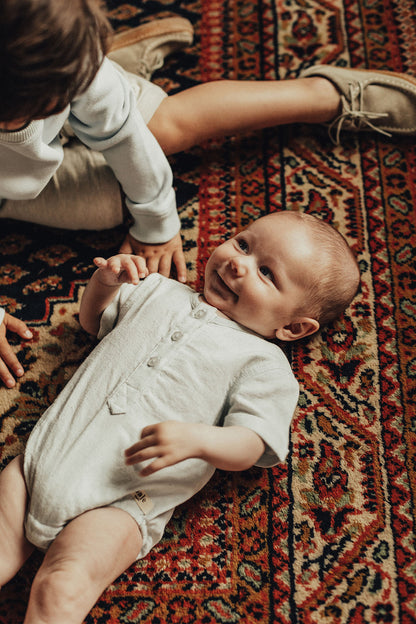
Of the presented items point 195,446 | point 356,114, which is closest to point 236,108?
point 356,114

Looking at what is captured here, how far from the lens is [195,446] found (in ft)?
2.17

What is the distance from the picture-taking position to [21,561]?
2.37 ft

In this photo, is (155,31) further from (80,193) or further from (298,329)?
(298,329)

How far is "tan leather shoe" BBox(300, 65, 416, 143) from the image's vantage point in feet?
3.40

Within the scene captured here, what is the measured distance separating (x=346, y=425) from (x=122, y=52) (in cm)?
77

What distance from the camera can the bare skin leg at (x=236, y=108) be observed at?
976 mm

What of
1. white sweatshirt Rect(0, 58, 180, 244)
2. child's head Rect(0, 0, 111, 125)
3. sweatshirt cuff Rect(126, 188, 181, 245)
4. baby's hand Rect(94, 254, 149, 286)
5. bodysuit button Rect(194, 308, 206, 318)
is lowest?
bodysuit button Rect(194, 308, 206, 318)

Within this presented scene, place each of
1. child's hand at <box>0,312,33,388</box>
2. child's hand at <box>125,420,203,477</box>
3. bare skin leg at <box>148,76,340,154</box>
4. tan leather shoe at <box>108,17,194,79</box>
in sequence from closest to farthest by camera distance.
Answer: child's hand at <box>125,420,203,477</box>
child's hand at <box>0,312,33,388</box>
bare skin leg at <box>148,76,340,154</box>
tan leather shoe at <box>108,17,194,79</box>

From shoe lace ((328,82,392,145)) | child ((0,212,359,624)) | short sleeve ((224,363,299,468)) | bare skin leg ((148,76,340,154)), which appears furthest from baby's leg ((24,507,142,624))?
shoe lace ((328,82,392,145))

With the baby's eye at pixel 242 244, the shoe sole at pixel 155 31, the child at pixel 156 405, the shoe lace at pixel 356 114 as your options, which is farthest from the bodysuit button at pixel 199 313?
the shoe sole at pixel 155 31

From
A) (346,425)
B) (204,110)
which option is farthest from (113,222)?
(346,425)

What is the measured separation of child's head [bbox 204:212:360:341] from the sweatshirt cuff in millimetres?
138

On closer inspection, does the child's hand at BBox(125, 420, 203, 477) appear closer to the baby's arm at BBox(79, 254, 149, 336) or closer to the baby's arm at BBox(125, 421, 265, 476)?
the baby's arm at BBox(125, 421, 265, 476)

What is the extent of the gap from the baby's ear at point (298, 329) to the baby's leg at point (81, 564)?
0.32 meters
